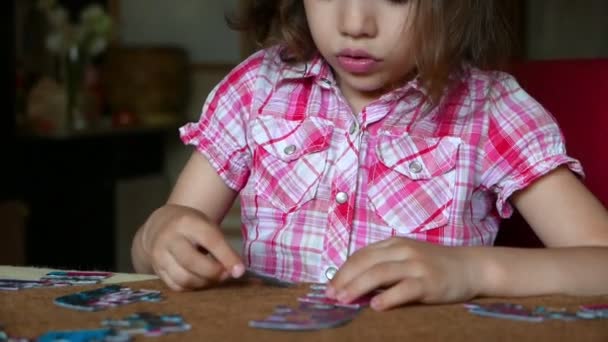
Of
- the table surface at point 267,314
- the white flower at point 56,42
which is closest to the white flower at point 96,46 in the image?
the white flower at point 56,42

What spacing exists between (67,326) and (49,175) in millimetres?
3060

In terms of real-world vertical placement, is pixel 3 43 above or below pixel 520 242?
above

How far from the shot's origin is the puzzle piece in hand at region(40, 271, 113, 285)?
1013 mm

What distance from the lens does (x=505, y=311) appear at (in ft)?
2.87

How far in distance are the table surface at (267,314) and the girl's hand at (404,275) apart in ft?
0.05

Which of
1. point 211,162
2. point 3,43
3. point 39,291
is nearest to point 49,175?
point 3,43

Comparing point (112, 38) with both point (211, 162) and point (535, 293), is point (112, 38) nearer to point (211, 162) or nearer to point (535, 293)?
point (211, 162)

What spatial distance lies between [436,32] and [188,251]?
439mm

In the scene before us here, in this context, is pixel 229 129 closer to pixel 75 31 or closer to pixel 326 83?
pixel 326 83

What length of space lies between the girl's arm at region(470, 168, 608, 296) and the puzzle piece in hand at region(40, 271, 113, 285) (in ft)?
1.21

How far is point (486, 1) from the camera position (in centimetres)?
139

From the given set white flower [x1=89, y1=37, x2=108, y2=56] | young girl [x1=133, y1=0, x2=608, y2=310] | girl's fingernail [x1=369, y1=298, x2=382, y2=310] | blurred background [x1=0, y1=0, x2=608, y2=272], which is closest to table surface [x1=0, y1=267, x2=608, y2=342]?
girl's fingernail [x1=369, y1=298, x2=382, y2=310]

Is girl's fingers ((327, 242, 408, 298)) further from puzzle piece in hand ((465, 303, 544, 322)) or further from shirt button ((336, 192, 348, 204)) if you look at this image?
→ shirt button ((336, 192, 348, 204))

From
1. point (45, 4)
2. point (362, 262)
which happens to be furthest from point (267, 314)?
point (45, 4)
